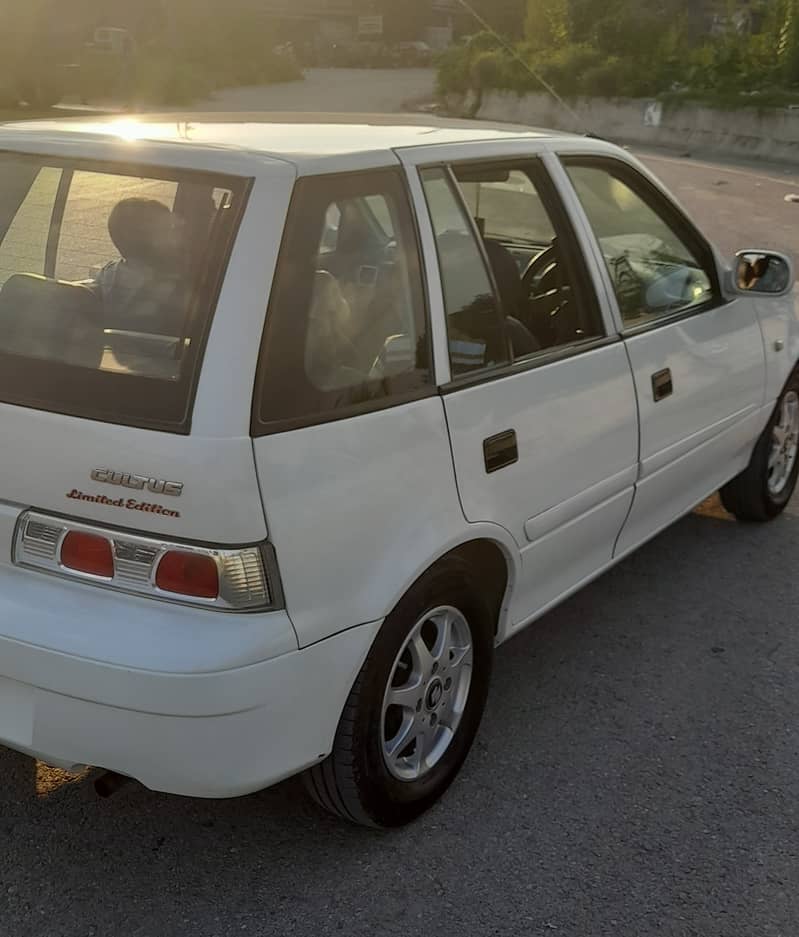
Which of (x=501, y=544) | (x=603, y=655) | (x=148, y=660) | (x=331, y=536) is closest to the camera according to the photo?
(x=148, y=660)

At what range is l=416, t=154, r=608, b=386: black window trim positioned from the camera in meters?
3.12

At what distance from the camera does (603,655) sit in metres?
4.15

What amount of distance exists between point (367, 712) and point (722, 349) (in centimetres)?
228

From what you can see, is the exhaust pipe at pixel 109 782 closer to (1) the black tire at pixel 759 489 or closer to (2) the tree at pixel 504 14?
(1) the black tire at pixel 759 489

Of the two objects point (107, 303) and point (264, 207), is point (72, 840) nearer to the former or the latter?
point (107, 303)

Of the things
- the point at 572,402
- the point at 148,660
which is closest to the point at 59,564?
the point at 148,660

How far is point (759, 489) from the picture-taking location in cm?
520

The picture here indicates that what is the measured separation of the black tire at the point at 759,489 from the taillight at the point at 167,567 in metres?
3.19

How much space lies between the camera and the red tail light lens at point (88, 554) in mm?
2514

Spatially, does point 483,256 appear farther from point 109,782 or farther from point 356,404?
point 109,782

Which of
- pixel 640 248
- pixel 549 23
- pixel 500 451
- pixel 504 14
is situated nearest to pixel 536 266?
pixel 640 248

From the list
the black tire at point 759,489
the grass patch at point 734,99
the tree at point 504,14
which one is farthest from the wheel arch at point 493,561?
the tree at point 504,14

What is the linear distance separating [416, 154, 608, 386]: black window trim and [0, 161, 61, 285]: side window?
41.2 inches

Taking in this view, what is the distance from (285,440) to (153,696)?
0.61m
